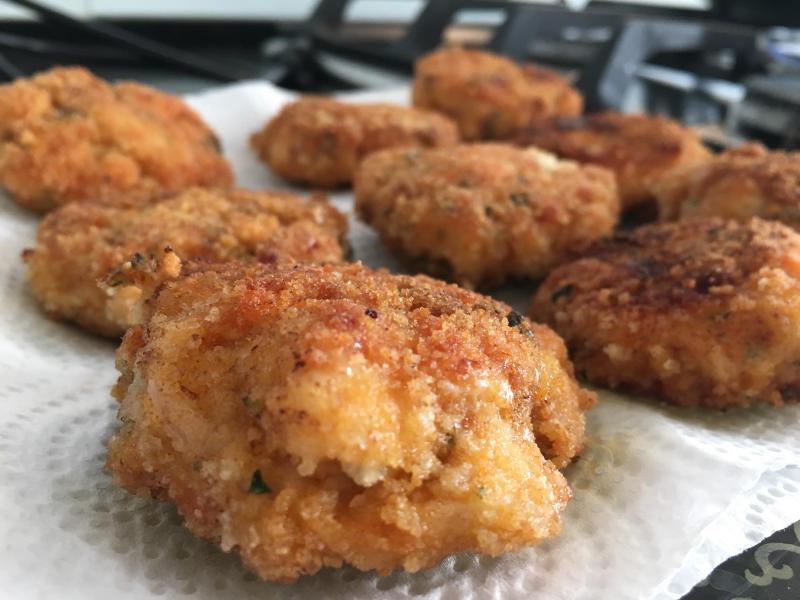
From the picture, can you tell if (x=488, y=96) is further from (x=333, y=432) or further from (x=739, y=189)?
(x=333, y=432)

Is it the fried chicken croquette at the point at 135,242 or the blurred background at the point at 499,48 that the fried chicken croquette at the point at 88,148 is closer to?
the fried chicken croquette at the point at 135,242

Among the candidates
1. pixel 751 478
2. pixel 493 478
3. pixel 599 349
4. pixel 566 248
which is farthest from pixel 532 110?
pixel 493 478

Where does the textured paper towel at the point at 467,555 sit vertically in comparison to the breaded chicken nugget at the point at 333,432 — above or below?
below

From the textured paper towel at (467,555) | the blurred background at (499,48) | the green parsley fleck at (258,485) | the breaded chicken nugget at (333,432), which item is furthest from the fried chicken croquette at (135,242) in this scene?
the blurred background at (499,48)

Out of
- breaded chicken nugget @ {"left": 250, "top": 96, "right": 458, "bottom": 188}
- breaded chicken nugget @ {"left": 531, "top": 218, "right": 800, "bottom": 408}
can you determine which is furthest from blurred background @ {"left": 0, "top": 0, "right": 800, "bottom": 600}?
breaded chicken nugget @ {"left": 531, "top": 218, "right": 800, "bottom": 408}

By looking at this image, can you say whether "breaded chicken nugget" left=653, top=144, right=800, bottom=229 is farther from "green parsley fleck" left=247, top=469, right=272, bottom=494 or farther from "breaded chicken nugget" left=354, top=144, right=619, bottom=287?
"green parsley fleck" left=247, top=469, right=272, bottom=494

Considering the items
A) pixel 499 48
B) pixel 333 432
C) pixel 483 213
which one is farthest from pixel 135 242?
pixel 499 48

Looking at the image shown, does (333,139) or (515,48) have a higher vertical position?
(515,48)
